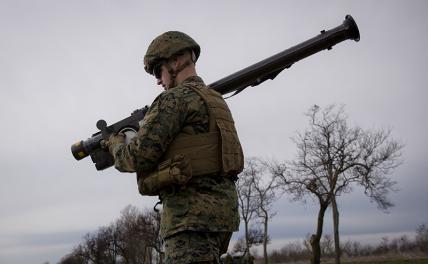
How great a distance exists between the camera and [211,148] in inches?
125

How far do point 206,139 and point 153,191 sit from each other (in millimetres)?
534

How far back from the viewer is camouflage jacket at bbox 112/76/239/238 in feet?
9.87

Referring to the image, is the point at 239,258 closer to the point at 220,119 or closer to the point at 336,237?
the point at 220,119

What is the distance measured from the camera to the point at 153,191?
3184mm

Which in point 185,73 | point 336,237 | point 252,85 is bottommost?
point 336,237

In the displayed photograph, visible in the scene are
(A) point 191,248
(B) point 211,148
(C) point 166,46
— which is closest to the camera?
(A) point 191,248

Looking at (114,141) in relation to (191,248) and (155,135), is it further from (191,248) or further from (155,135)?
(191,248)

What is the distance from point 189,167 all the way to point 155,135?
33 cm

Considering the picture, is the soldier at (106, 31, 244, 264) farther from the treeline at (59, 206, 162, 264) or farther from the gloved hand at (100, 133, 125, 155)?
the treeline at (59, 206, 162, 264)

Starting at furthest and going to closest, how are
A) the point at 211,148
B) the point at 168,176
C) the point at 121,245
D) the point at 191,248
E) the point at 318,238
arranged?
1. the point at 121,245
2. the point at 318,238
3. the point at 211,148
4. the point at 168,176
5. the point at 191,248

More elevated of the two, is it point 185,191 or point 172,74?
point 172,74

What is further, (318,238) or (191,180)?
(318,238)

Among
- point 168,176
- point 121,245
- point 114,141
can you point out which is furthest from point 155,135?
point 121,245

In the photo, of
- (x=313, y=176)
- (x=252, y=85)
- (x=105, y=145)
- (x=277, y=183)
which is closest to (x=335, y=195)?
(x=313, y=176)
